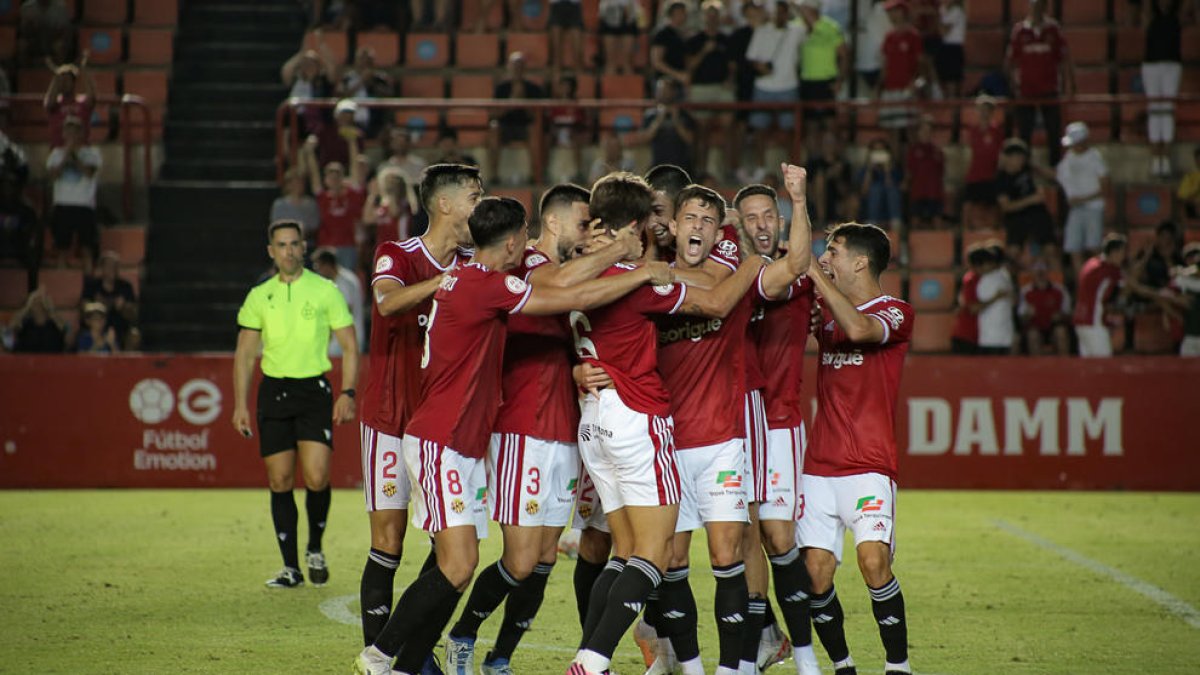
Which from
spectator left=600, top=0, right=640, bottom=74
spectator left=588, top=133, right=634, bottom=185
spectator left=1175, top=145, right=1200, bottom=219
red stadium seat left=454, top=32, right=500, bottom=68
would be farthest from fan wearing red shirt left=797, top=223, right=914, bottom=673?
red stadium seat left=454, top=32, right=500, bottom=68

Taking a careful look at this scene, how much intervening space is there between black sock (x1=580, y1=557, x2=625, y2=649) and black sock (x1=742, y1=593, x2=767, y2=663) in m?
0.79

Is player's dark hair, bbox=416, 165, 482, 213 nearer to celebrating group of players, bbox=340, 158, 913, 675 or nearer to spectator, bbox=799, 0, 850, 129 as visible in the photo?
celebrating group of players, bbox=340, 158, 913, 675

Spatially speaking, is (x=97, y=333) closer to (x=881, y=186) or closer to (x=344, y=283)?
(x=344, y=283)

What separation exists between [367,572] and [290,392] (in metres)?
3.04

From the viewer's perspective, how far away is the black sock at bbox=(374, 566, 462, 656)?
22.4 feet

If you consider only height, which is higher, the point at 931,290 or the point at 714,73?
the point at 714,73

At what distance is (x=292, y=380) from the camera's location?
10.5 metres

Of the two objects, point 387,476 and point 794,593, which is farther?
point 387,476

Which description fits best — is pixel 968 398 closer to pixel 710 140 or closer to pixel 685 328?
pixel 710 140

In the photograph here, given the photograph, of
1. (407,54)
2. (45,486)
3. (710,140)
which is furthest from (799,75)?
(45,486)

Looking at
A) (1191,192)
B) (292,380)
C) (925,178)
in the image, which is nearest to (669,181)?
(292,380)

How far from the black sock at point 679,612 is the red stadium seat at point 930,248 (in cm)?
1367

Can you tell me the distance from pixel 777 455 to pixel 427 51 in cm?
1662

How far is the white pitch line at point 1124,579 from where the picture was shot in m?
9.66
